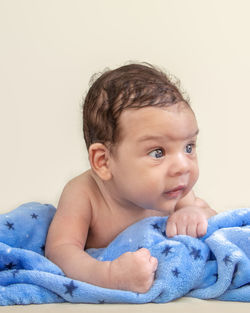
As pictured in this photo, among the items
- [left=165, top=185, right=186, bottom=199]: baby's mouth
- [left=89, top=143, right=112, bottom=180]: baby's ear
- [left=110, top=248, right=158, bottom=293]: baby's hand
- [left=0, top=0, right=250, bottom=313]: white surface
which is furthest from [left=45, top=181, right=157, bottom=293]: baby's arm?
[left=0, top=0, right=250, bottom=313]: white surface

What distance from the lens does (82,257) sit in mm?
1514

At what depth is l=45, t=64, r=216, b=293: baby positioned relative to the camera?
1.59 meters

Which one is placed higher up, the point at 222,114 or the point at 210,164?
the point at 222,114

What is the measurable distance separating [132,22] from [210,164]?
0.82 metres

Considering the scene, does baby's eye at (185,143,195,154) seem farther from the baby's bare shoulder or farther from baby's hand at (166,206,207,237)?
the baby's bare shoulder

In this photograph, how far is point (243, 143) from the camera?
3152 mm

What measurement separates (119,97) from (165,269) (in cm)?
49

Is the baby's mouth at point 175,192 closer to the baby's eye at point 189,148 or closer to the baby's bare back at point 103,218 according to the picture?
the baby's eye at point 189,148

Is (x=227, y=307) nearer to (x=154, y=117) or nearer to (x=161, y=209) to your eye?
(x=161, y=209)

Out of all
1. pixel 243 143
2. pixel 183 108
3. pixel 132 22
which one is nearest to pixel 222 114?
pixel 243 143

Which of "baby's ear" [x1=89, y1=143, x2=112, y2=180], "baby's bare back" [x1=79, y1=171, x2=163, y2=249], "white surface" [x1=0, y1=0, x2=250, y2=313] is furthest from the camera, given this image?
"white surface" [x1=0, y1=0, x2=250, y2=313]

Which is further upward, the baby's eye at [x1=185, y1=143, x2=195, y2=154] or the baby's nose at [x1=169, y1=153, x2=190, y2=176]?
the baby's eye at [x1=185, y1=143, x2=195, y2=154]

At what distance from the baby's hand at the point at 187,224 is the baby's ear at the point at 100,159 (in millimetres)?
216

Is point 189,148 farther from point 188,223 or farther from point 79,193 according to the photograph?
point 79,193
